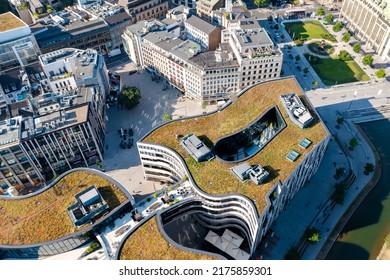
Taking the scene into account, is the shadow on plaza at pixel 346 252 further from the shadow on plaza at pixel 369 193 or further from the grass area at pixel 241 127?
the grass area at pixel 241 127

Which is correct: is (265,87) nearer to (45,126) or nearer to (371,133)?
(371,133)

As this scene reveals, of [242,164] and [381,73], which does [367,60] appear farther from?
[242,164]

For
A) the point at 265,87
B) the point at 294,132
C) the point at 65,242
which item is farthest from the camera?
the point at 265,87

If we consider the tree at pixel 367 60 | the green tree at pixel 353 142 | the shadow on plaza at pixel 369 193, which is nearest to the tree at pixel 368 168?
the shadow on plaza at pixel 369 193

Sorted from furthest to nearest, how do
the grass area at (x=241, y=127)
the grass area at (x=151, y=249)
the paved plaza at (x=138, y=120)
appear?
the paved plaza at (x=138, y=120)
the grass area at (x=241, y=127)
the grass area at (x=151, y=249)

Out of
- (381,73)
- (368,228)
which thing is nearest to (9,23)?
(368,228)

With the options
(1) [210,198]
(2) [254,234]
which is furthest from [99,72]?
(2) [254,234]
